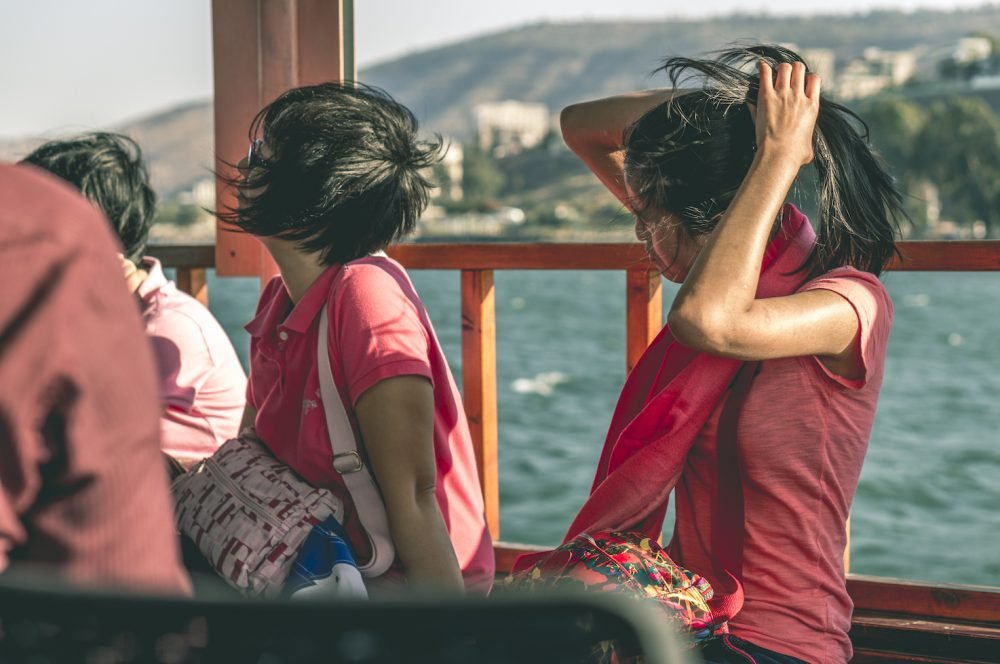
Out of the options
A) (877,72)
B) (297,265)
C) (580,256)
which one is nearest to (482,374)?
(580,256)

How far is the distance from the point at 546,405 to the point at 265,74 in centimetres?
3187

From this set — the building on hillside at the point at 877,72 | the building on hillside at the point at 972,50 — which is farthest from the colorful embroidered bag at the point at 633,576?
the building on hillside at the point at 972,50

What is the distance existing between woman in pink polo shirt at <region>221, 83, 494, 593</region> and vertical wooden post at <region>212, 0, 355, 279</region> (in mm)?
726

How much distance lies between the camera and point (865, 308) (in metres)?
1.61

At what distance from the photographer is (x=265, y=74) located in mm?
2779

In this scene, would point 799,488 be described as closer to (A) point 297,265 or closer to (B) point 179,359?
(A) point 297,265

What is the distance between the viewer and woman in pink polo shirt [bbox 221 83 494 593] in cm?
176

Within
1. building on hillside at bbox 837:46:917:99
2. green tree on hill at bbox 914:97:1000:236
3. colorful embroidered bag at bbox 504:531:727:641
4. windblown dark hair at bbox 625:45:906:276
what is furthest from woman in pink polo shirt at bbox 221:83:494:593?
building on hillside at bbox 837:46:917:99

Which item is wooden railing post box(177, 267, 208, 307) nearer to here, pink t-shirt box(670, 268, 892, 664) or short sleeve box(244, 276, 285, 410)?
short sleeve box(244, 276, 285, 410)

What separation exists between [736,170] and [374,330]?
592 millimetres

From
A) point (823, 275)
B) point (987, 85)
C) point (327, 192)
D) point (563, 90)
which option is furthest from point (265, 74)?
point (563, 90)

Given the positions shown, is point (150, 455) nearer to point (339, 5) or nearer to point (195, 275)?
point (339, 5)

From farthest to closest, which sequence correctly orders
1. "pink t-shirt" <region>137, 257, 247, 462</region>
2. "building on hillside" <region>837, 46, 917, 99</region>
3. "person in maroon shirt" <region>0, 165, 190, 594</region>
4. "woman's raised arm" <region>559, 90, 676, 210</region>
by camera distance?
"building on hillside" <region>837, 46, 917, 99</region> < "pink t-shirt" <region>137, 257, 247, 462</region> < "woman's raised arm" <region>559, 90, 676, 210</region> < "person in maroon shirt" <region>0, 165, 190, 594</region>

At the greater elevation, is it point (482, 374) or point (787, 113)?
point (787, 113)
